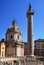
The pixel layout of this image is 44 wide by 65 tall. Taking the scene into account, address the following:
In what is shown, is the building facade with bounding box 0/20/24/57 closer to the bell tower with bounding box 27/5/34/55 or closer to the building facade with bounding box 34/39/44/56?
the bell tower with bounding box 27/5/34/55

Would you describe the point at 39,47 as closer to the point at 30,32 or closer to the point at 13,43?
the point at 13,43

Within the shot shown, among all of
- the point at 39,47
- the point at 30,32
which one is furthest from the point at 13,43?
the point at 39,47

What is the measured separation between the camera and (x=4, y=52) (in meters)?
44.4

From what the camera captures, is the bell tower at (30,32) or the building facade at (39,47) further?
the building facade at (39,47)

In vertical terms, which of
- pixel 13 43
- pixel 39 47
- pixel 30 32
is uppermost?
pixel 30 32

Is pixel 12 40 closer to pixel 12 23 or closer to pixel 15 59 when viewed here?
pixel 12 23

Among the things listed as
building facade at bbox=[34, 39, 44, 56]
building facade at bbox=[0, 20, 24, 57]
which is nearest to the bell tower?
building facade at bbox=[0, 20, 24, 57]

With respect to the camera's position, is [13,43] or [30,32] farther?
[13,43]

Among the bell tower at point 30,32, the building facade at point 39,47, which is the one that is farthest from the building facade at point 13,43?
the building facade at point 39,47

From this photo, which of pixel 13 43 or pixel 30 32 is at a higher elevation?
pixel 30 32

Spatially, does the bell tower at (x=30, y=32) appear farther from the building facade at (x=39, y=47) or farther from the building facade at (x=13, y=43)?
the building facade at (x=39, y=47)

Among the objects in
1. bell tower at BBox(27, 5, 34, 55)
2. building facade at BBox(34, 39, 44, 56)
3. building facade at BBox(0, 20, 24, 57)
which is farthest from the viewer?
building facade at BBox(34, 39, 44, 56)

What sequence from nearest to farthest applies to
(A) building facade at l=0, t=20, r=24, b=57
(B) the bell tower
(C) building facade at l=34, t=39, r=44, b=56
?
(B) the bell tower, (A) building facade at l=0, t=20, r=24, b=57, (C) building facade at l=34, t=39, r=44, b=56

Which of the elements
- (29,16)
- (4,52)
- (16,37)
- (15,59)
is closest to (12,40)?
(16,37)
